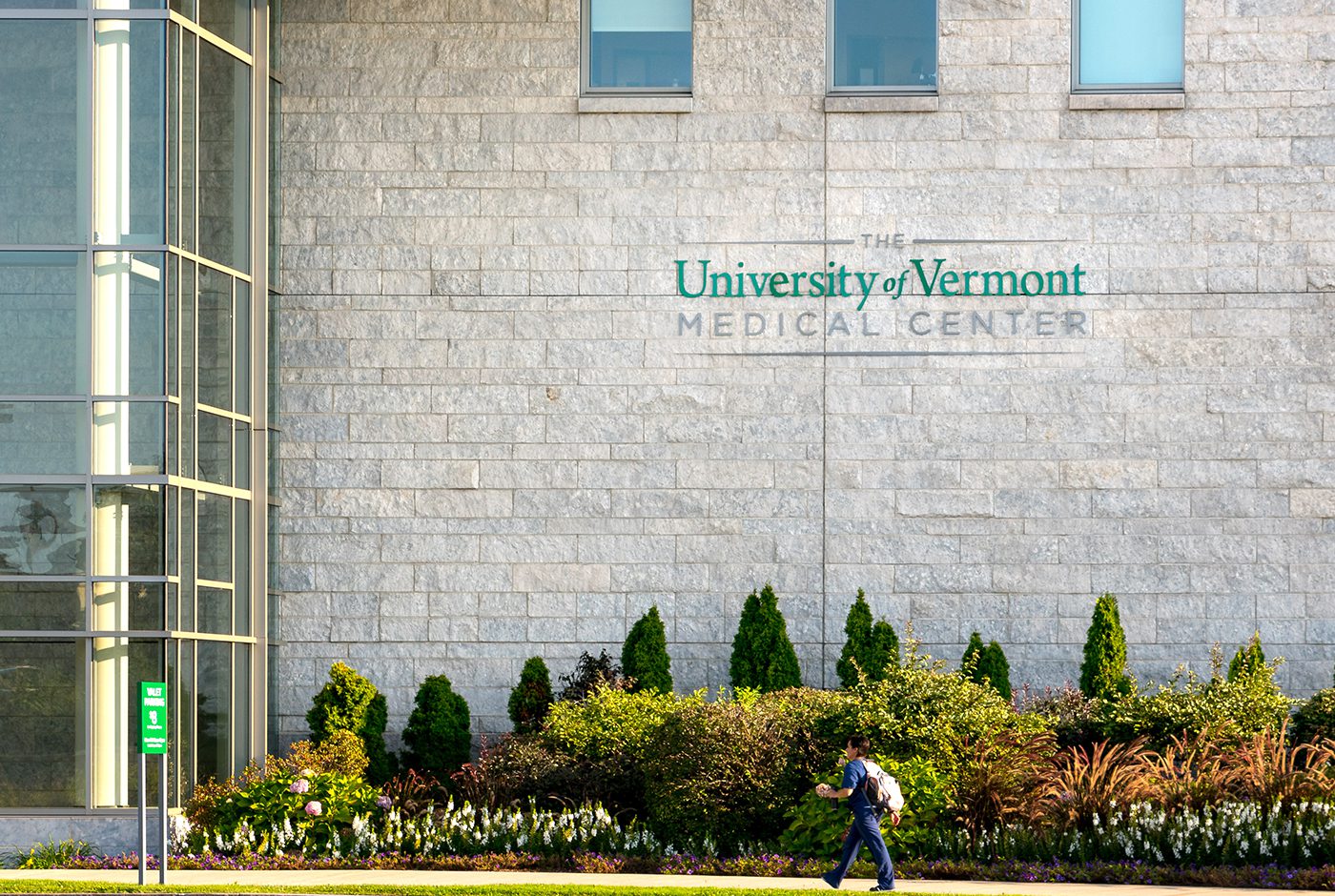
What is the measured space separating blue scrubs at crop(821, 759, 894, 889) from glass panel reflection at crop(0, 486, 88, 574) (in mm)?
6923

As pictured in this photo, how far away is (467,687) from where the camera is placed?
18.9 meters

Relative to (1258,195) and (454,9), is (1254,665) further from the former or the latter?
(454,9)

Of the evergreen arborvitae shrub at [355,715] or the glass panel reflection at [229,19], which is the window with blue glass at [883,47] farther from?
the evergreen arborvitae shrub at [355,715]

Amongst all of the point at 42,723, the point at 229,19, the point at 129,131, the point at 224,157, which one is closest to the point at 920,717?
the point at 42,723

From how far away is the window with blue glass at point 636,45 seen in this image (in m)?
19.4

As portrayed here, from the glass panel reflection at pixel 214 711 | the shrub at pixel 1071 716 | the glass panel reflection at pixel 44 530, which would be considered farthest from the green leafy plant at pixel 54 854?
the shrub at pixel 1071 716

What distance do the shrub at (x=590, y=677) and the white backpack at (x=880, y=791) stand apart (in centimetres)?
444

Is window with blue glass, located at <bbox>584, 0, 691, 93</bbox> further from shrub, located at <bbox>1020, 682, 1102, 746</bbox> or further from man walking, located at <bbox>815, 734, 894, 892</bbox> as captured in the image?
man walking, located at <bbox>815, 734, 894, 892</bbox>

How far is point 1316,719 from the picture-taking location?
17500mm

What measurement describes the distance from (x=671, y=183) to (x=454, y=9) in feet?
9.41

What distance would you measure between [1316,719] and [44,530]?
11.6 m

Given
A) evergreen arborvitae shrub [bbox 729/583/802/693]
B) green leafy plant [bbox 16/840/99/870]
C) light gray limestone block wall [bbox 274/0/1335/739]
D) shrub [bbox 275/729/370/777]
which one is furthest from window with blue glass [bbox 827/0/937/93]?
green leafy plant [bbox 16/840/99/870]

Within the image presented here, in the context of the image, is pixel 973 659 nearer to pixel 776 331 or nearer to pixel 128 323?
pixel 776 331

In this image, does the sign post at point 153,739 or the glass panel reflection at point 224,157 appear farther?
the glass panel reflection at point 224,157
